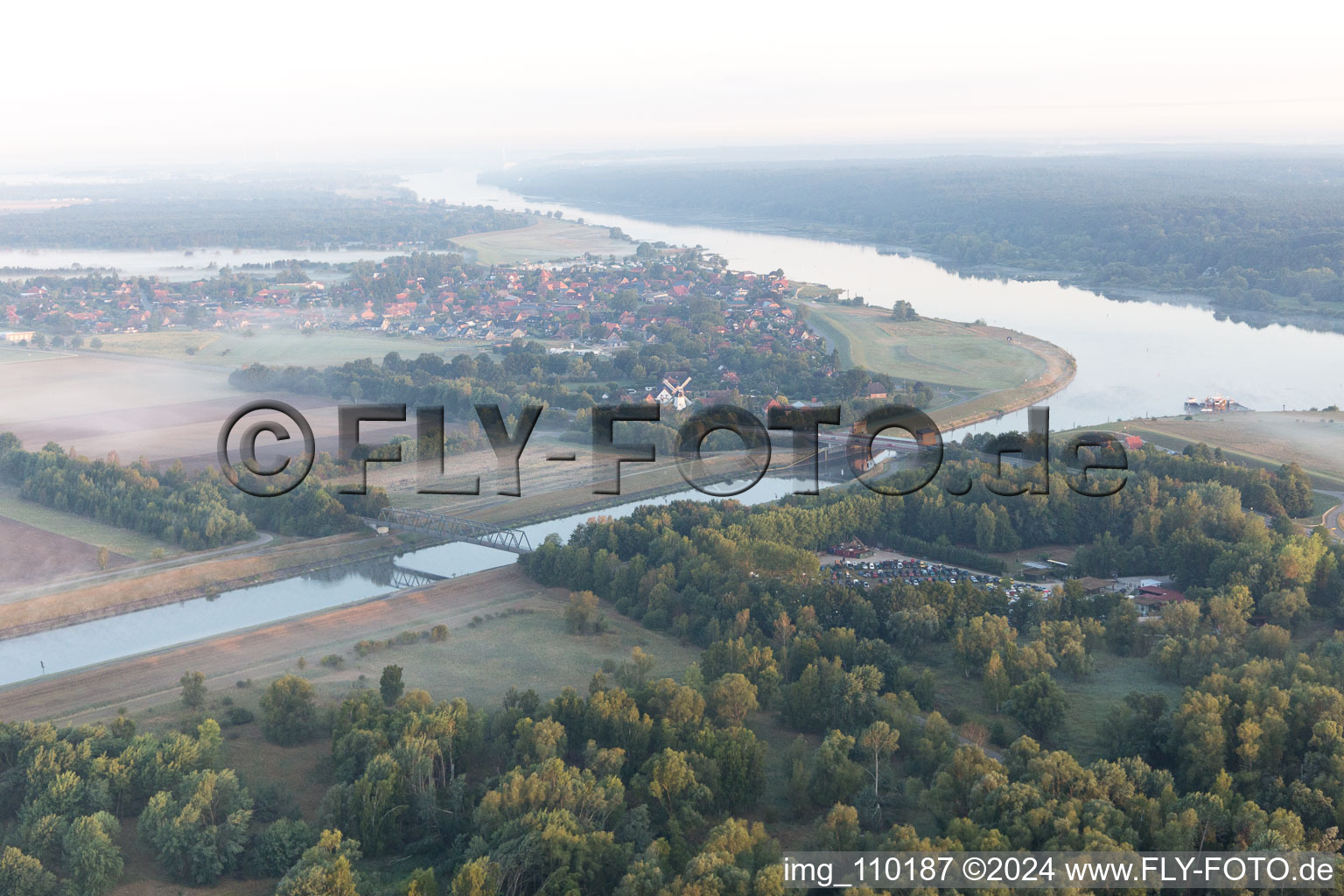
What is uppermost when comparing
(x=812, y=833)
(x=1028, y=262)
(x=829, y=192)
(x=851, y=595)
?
(x=829, y=192)

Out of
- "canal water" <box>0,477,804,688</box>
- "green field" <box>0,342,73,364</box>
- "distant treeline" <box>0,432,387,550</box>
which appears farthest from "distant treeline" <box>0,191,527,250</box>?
"canal water" <box>0,477,804,688</box>

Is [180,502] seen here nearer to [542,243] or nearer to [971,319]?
[971,319]

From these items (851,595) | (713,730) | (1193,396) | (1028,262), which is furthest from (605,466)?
(1028,262)

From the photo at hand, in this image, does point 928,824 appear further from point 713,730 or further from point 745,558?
point 745,558

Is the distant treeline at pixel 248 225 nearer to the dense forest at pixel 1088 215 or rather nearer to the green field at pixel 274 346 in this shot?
the dense forest at pixel 1088 215

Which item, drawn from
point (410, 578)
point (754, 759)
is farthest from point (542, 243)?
point (754, 759)

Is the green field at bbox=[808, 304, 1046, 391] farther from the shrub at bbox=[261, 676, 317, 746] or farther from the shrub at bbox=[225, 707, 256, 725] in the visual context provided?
the shrub at bbox=[225, 707, 256, 725]

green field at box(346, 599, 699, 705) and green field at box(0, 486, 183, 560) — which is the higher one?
green field at box(0, 486, 183, 560)
